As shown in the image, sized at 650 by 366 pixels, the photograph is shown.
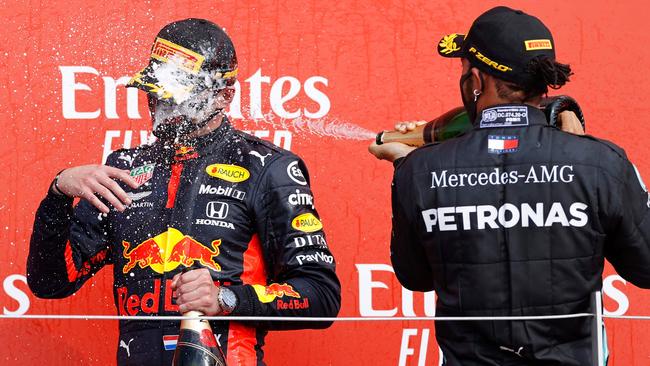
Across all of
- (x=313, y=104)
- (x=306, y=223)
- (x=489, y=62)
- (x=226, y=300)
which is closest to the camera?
(x=489, y=62)

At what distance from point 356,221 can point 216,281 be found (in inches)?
48.4

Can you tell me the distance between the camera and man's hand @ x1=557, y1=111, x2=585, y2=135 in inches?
102

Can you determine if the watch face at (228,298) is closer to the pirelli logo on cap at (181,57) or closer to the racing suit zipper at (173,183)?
the racing suit zipper at (173,183)

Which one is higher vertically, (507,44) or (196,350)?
(507,44)

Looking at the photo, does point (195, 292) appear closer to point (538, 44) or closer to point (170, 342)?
point (170, 342)

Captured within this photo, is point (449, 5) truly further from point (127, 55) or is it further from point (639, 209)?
point (639, 209)

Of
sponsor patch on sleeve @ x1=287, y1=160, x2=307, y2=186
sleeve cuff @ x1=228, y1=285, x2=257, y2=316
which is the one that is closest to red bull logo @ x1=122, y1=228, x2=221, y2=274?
sleeve cuff @ x1=228, y1=285, x2=257, y2=316

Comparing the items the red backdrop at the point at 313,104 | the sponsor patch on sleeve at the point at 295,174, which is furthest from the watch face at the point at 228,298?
the red backdrop at the point at 313,104

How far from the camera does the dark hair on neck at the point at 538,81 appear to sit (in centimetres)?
242

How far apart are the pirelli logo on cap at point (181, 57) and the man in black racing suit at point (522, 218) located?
0.70 meters

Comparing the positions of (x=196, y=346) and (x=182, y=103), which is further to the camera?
(x=182, y=103)

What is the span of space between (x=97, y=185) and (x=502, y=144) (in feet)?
3.04

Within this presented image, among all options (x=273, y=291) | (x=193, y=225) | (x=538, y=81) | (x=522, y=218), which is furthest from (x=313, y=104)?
(x=522, y=218)

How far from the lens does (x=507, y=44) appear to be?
2465mm
